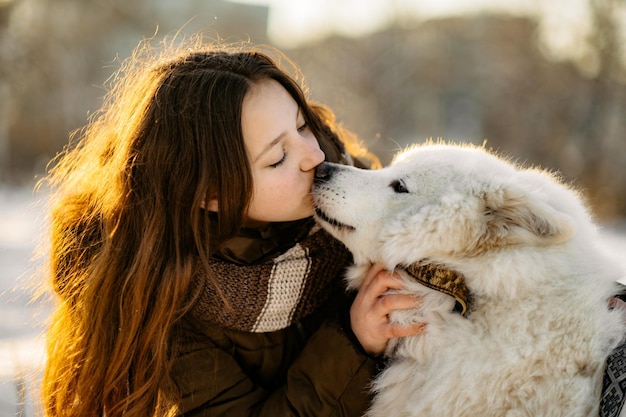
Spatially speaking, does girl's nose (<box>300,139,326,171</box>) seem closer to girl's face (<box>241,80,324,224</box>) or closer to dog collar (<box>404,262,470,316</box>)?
girl's face (<box>241,80,324,224</box>)

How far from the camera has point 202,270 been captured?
219 cm

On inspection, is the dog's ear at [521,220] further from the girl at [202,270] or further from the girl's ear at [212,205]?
the girl's ear at [212,205]

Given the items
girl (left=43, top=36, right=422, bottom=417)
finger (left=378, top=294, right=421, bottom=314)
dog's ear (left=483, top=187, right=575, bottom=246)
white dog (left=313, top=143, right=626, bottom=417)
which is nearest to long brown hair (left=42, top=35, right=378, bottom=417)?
girl (left=43, top=36, right=422, bottom=417)

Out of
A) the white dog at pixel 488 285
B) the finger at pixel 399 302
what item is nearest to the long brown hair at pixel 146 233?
the white dog at pixel 488 285

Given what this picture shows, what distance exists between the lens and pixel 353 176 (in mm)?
2281

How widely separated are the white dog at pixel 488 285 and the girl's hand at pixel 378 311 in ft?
0.12

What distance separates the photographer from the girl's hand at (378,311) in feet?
6.59

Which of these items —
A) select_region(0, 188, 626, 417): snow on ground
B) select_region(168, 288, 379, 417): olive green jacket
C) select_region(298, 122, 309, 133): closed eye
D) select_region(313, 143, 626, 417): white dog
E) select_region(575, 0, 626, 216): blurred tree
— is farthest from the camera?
select_region(575, 0, 626, 216): blurred tree

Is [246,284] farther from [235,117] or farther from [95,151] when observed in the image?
[95,151]

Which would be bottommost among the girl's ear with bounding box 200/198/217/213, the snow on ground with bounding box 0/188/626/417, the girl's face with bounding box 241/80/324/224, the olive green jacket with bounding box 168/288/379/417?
the snow on ground with bounding box 0/188/626/417

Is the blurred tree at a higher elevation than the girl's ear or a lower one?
higher

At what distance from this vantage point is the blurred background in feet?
48.8

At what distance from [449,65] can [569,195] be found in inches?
836

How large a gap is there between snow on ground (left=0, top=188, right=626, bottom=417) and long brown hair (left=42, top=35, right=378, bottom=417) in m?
0.30
